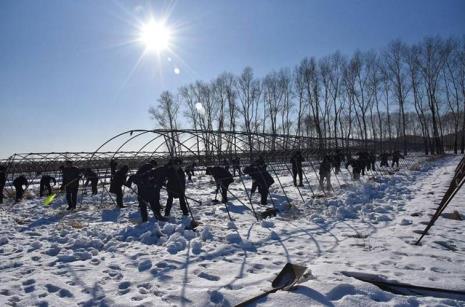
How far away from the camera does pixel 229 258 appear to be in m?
5.06

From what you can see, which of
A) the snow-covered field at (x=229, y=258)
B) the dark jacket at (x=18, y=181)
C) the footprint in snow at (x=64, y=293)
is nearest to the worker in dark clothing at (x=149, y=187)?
the snow-covered field at (x=229, y=258)

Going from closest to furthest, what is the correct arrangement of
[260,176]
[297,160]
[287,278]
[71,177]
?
[287,278], [260,176], [71,177], [297,160]

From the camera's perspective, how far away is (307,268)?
14.3 ft

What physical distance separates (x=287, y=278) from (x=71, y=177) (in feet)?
30.1

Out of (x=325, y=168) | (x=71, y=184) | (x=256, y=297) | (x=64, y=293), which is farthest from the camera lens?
(x=325, y=168)

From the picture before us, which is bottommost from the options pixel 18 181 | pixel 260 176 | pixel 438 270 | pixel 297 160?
pixel 438 270

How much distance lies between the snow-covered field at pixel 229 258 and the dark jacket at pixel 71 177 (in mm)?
2150

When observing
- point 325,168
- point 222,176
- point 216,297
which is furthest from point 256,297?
point 325,168

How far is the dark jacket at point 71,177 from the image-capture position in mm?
10727

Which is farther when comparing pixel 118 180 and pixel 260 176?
pixel 118 180

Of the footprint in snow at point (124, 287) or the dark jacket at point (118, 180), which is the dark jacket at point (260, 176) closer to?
the dark jacket at point (118, 180)

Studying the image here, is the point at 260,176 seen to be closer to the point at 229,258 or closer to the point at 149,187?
the point at 149,187

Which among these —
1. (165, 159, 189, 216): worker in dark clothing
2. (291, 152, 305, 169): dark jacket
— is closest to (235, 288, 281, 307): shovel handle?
(165, 159, 189, 216): worker in dark clothing

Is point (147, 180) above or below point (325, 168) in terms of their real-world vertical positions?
above
